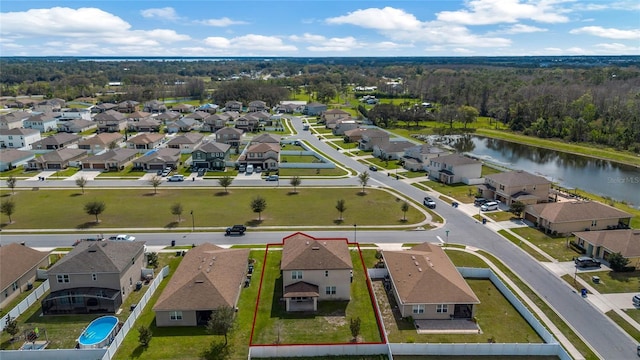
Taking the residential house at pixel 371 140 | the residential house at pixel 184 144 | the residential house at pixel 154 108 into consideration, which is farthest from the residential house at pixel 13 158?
the residential house at pixel 371 140

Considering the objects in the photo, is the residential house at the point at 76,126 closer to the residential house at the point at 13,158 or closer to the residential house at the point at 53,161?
the residential house at the point at 13,158

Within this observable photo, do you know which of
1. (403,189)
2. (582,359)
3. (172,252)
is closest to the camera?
(582,359)

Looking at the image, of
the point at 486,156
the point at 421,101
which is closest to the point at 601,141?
the point at 486,156

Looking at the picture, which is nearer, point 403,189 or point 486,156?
point 403,189

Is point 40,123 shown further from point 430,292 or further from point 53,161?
point 430,292

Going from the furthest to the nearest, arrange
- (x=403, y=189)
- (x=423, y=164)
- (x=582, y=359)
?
(x=423, y=164) → (x=403, y=189) → (x=582, y=359)

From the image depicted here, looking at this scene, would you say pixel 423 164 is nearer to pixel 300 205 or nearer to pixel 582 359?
pixel 300 205
